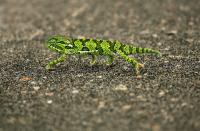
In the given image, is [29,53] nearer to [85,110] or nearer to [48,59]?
[48,59]

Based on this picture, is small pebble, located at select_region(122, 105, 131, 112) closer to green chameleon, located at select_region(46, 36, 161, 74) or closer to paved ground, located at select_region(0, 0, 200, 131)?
paved ground, located at select_region(0, 0, 200, 131)

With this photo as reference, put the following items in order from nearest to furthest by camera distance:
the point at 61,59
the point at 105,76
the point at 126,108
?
1. the point at 126,108
2. the point at 105,76
3. the point at 61,59

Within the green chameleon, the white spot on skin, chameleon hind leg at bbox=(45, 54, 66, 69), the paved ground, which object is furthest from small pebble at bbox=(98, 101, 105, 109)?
chameleon hind leg at bbox=(45, 54, 66, 69)

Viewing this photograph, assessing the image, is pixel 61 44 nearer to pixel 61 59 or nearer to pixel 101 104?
pixel 61 59

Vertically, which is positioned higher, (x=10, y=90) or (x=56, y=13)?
(x=56, y=13)

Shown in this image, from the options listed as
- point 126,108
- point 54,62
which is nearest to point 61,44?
point 54,62

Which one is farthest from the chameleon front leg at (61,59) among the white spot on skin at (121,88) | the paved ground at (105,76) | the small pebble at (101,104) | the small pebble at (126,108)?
the small pebble at (126,108)

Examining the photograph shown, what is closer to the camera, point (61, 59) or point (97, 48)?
point (97, 48)

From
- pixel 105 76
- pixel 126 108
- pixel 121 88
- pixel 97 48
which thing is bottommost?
pixel 126 108

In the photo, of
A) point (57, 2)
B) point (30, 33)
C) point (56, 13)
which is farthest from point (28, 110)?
point (57, 2)
